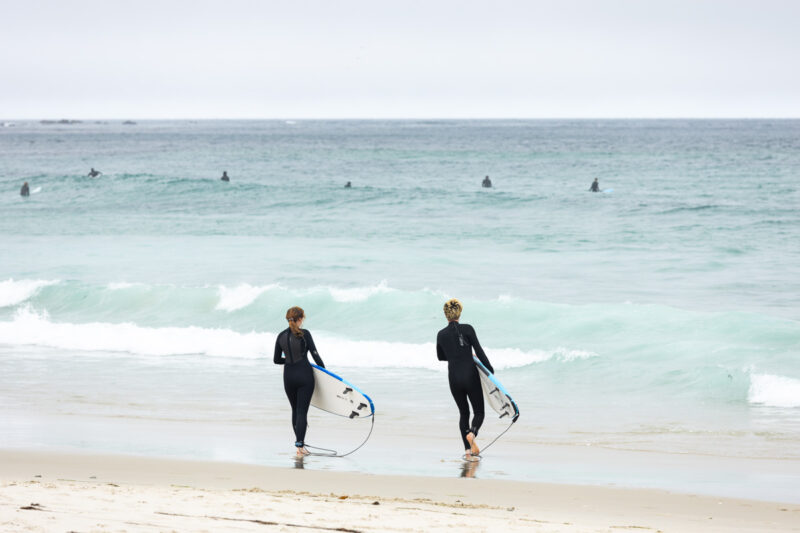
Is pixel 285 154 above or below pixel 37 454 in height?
above

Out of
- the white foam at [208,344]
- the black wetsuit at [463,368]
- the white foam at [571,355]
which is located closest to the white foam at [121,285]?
the white foam at [208,344]

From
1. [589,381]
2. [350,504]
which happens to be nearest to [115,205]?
[589,381]

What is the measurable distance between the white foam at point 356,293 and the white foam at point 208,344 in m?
1.81

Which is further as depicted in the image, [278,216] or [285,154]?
[285,154]

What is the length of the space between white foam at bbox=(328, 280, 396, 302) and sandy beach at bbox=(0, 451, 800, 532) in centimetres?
924

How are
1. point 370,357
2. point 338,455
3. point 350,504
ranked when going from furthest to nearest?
point 370,357 → point 338,455 → point 350,504

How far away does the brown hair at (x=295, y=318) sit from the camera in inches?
315

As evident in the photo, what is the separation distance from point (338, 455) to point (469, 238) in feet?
58.2

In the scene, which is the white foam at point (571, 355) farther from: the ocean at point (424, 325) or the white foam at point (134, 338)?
the white foam at point (134, 338)

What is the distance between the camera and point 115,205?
3712 centimetres

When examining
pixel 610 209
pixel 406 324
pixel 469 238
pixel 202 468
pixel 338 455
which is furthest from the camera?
pixel 610 209

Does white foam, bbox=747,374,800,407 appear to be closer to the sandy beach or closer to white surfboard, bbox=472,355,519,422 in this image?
white surfboard, bbox=472,355,519,422

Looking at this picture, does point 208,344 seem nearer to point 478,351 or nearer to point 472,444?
point 472,444

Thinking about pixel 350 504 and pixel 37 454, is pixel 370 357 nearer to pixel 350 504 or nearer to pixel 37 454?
pixel 37 454
